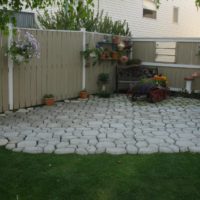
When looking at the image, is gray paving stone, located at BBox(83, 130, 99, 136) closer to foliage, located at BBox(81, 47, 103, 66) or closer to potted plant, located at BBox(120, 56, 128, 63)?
foliage, located at BBox(81, 47, 103, 66)

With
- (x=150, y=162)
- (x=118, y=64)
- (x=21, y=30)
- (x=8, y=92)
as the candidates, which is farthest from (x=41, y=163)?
(x=118, y=64)

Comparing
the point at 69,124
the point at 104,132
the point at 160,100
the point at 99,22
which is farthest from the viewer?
the point at 99,22

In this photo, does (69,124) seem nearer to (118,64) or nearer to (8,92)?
(8,92)

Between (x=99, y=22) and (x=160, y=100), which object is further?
(x=99, y=22)

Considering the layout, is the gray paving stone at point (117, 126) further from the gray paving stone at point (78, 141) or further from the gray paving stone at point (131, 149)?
the gray paving stone at point (131, 149)

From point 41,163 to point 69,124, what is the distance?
2026 mm

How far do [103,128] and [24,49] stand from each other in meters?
2.30

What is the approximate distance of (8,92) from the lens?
6996 millimetres

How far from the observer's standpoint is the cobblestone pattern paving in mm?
4879

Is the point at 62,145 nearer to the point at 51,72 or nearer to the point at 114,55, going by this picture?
the point at 51,72

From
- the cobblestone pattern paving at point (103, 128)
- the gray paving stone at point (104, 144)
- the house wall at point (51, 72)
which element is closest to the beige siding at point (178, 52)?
the house wall at point (51, 72)

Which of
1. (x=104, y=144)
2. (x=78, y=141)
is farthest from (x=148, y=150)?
(x=78, y=141)

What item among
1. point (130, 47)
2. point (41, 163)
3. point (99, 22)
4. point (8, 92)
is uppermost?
point (99, 22)

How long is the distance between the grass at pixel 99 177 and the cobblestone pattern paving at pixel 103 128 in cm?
31
